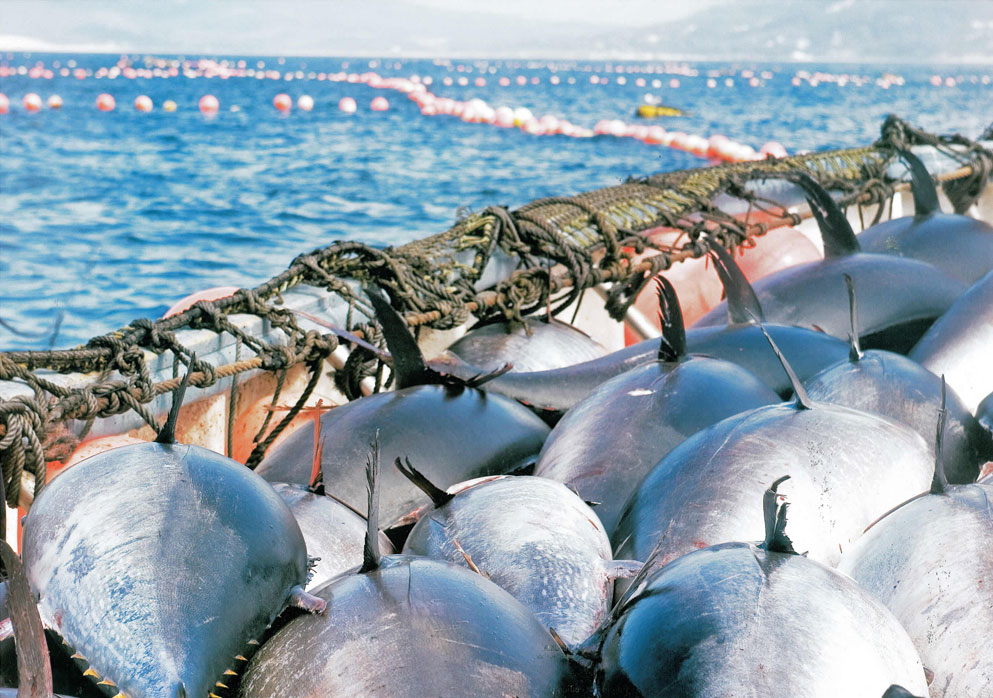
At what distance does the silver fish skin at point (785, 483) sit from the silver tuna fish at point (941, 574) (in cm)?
11

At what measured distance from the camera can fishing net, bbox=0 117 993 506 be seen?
242 centimetres

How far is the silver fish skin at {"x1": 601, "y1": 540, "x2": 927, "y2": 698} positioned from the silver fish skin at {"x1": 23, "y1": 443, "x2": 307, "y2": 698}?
50cm

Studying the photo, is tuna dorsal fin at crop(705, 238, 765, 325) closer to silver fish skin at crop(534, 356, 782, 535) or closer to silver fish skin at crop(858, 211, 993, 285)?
silver fish skin at crop(534, 356, 782, 535)

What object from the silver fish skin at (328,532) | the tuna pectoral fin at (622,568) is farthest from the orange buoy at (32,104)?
the tuna pectoral fin at (622,568)

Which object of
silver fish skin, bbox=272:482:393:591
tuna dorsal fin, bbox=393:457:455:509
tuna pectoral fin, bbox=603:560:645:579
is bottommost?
silver fish skin, bbox=272:482:393:591

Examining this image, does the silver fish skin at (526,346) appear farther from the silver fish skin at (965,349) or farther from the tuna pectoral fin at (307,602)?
the tuna pectoral fin at (307,602)

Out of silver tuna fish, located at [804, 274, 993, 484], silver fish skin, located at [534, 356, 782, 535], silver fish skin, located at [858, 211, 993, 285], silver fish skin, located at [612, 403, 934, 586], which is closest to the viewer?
silver fish skin, located at [612, 403, 934, 586]

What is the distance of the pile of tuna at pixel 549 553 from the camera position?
1.22 m

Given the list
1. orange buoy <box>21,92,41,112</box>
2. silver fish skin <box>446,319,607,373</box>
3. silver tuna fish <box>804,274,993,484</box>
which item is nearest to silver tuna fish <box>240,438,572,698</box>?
silver tuna fish <box>804,274,993,484</box>

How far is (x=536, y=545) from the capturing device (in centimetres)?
170

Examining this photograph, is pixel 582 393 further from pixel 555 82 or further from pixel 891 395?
pixel 555 82

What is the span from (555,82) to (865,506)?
69.2 metres

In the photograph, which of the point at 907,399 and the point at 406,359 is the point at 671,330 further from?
the point at 406,359

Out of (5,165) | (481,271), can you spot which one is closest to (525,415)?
(481,271)
